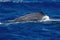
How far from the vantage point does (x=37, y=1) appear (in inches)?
1430

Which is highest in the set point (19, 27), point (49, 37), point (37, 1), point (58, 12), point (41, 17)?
point (37, 1)

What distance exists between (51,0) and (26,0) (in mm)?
2663

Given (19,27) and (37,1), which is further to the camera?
(37,1)

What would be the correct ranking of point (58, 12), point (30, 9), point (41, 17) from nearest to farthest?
1. point (41, 17)
2. point (58, 12)
3. point (30, 9)

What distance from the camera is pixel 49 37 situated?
57.0 ft

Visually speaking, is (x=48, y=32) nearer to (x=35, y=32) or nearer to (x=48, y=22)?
(x=35, y=32)

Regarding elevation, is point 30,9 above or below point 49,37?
above

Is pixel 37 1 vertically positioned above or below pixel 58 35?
above

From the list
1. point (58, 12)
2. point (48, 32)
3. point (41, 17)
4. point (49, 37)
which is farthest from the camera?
point (58, 12)

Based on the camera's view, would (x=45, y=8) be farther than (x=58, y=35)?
Yes

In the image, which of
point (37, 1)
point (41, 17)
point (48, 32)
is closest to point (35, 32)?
point (48, 32)

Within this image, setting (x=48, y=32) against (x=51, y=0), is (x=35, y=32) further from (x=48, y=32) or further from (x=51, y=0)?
(x=51, y=0)

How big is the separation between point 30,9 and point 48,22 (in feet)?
31.4

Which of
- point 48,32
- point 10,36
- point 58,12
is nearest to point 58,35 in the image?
point 48,32
